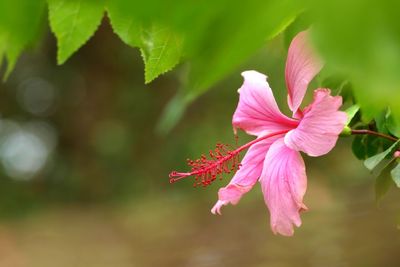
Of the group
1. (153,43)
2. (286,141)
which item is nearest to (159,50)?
(153,43)

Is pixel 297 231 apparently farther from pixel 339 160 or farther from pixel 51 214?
pixel 51 214

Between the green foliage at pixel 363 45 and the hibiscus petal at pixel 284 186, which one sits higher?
the green foliage at pixel 363 45

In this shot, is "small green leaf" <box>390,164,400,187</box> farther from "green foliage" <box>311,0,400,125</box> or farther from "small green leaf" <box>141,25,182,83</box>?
"green foliage" <box>311,0,400,125</box>

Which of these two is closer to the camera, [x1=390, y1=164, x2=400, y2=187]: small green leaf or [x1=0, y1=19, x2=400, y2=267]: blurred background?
[x1=390, y1=164, x2=400, y2=187]: small green leaf

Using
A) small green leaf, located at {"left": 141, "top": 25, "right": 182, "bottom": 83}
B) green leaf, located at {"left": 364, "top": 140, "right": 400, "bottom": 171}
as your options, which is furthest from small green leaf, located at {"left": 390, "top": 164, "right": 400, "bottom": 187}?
small green leaf, located at {"left": 141, "top": 25, "right": 182, "bottom": 83}

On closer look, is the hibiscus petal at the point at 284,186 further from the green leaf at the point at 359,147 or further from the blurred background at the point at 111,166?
the blurred background at the point at 111,166

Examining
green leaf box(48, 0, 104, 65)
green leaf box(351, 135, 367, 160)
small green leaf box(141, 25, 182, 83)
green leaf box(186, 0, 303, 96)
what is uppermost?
green leaf box(186, 0, 303, 96)

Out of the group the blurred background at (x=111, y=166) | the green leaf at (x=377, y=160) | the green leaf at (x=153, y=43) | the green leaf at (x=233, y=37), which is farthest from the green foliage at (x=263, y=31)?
the blurred background at (x=111, y=166)
